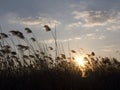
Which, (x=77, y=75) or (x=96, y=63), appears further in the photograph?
(x=96, y=63)

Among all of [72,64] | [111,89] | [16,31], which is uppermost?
[16,31]

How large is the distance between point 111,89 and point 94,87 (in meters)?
0.40

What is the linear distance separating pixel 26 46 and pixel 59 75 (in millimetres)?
1641

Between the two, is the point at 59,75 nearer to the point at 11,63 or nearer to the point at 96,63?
the point at 11,63

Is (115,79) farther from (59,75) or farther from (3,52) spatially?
(3,52)

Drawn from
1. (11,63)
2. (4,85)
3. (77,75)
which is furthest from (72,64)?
(4,85)

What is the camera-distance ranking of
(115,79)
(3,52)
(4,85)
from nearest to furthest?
(4,85)
(115,79)
(3,52)

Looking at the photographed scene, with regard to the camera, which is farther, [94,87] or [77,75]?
[77,75]

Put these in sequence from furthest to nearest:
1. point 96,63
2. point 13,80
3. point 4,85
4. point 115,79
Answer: point 96,63
point 115,79
point 13,80
point 4,85

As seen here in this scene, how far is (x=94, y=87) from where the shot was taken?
288 inches

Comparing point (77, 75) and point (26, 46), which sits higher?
point (26, 46)

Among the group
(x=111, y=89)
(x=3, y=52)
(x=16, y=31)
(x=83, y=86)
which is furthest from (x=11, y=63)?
(x=111, y=89)

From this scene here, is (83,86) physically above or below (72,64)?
below

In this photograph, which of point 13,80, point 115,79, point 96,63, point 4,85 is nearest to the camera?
point 4,85
